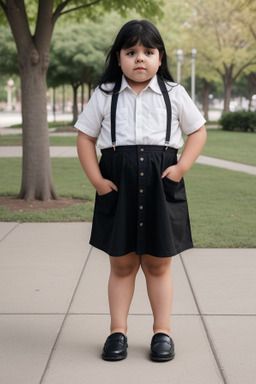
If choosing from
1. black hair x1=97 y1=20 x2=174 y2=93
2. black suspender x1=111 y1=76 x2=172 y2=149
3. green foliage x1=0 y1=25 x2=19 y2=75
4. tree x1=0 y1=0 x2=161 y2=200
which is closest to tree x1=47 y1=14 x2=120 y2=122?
green foliage x1=0 y1=25 x2=19 y2=75

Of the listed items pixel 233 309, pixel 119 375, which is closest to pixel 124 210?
pixel 119 375

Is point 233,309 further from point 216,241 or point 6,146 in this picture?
point 6,146

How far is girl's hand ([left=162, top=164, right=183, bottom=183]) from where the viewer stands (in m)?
2.98

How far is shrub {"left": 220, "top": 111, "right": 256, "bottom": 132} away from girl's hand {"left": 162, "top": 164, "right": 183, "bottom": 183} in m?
24.7

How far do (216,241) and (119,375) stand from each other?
305 centimetres

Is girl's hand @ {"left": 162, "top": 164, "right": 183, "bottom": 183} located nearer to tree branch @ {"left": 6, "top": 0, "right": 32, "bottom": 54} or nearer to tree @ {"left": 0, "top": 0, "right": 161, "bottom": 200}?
tree @ {"left": 0, "top": 0, "right": 161, "bottom": 200}

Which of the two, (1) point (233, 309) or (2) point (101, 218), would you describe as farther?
(1) point (233, 309)

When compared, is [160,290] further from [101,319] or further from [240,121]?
[240,121]

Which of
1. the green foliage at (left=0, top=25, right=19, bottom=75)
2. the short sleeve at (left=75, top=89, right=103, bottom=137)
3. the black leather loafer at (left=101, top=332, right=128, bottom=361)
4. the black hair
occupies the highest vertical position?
the green foliage at (left=0, top=25, right=19, bottom=75)

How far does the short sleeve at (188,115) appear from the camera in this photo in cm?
304

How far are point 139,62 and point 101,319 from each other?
1.64 metres

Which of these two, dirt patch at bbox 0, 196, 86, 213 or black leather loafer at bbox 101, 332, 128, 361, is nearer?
black leather loafer at bbox 101, 332, 128, 361

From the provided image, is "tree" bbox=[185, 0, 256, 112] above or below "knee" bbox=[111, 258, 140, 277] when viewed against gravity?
above

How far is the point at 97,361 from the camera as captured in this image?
122 inches
